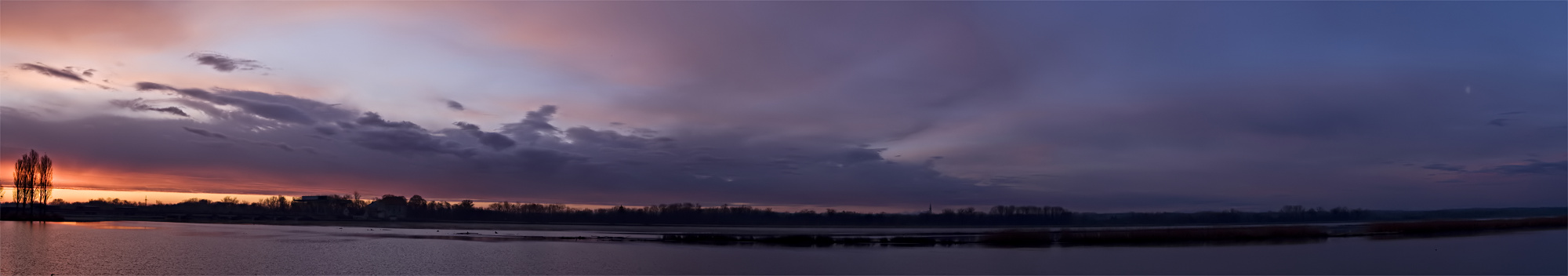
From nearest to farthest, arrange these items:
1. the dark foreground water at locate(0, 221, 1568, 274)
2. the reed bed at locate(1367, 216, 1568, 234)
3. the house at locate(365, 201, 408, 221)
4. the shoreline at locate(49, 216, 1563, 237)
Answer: the dark foreground water at locate(0, 221, 1568, 274), the reed bed at locate(1367, 216, 1568, 234), the shoreline at locate(49, 216, 1563, 237), the house at locate(365, 201, 408, 221)

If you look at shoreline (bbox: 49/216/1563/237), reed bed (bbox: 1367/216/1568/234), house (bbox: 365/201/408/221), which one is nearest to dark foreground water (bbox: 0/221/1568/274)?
reed bed (bbox: 1367/216/1568/234)

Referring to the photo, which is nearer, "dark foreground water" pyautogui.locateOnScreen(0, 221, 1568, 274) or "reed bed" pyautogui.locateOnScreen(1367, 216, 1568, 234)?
"dark foreground water" pyautogui.locateOnScreen(0, 221, 1568, 274)

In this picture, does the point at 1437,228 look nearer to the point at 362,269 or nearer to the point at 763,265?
the point at 763,265

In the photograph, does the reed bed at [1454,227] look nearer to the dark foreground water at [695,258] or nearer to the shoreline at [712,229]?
the shoreline at [712,229]

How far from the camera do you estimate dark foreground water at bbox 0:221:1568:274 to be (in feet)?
105

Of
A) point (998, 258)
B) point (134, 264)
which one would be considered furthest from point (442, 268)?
point (998, 258)

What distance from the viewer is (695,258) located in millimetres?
39812

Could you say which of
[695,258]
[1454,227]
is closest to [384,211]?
[695,258]

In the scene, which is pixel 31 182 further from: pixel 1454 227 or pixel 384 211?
pixel 1454 227

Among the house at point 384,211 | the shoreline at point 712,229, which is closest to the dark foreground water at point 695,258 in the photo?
the shoreline at point 712,229

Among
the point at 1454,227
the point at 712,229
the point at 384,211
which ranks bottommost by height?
the point at 712,229

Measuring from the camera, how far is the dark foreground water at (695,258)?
32.1 meters

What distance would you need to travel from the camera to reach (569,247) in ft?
157

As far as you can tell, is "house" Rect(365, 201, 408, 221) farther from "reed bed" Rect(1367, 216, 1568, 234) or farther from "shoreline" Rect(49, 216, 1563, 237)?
"reed bed" Rect(1367, 216, 1568, 234)
